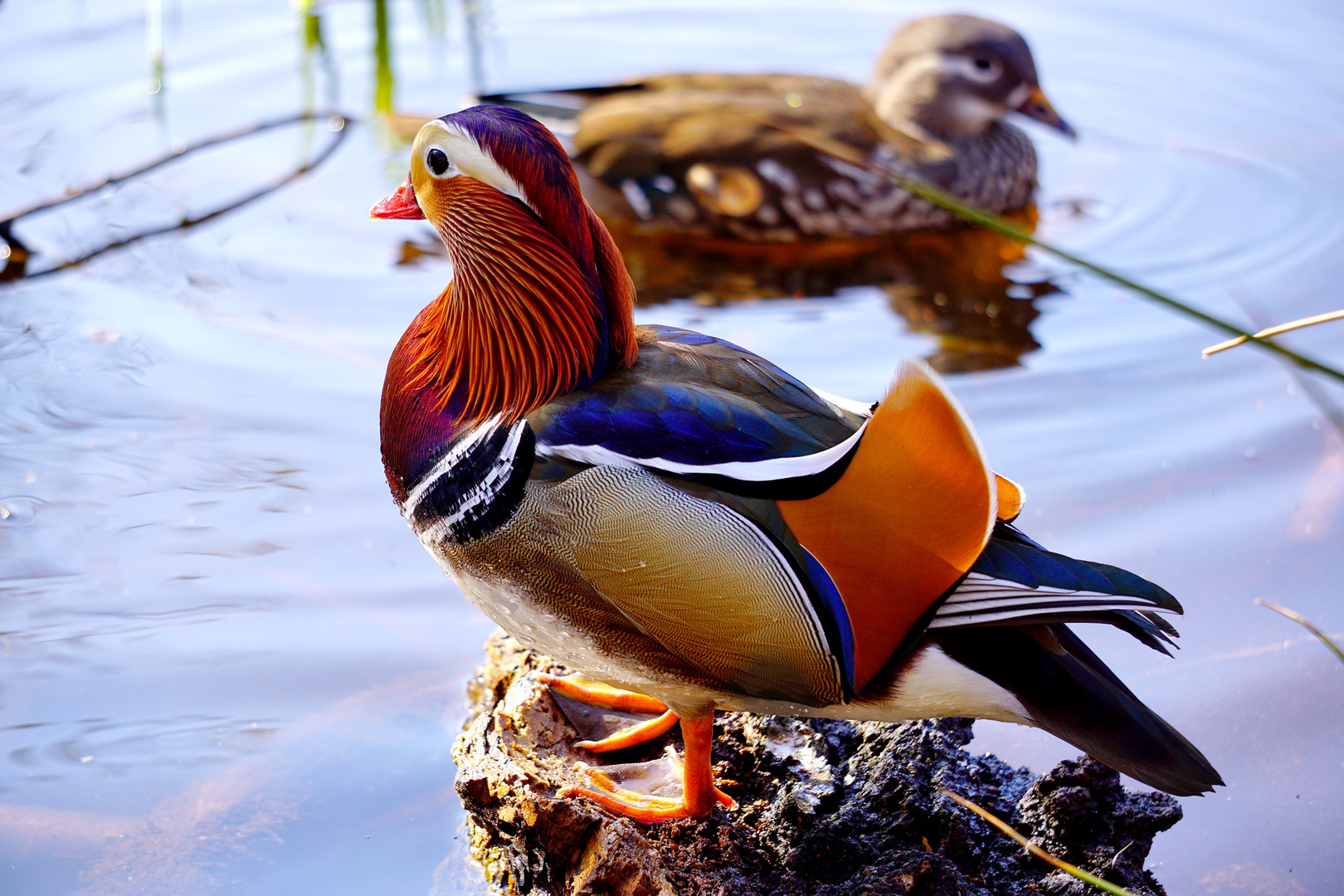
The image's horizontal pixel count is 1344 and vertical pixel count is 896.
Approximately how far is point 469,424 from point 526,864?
84 cm

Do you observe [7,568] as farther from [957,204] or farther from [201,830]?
[957,204]

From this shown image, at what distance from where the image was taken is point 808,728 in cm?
259

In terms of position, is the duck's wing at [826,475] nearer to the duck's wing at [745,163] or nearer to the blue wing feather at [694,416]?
the blue wing feather at [694,416]

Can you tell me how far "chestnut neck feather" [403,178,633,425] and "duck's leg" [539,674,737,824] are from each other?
Result: 0.68m

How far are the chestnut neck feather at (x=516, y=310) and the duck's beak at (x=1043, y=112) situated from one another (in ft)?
12.2

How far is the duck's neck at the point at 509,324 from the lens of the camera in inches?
86.2

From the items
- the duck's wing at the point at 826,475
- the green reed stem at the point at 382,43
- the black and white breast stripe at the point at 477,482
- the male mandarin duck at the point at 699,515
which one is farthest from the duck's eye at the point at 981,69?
the black and white breast stripe at the point at 477,482

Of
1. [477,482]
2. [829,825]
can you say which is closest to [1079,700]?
[829,825]

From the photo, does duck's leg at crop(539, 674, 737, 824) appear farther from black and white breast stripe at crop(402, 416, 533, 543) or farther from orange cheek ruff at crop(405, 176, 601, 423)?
orange cheek ruff at crop(405, 176, 601, 423)

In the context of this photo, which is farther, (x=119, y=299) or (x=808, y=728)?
(x=119, y=299)

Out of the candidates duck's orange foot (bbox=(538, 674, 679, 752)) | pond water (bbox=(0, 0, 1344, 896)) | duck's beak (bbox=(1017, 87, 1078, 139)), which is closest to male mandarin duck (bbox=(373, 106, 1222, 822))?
duck's orange foot (bbox=(538, 674, 679, 752))

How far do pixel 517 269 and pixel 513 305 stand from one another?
65 mm

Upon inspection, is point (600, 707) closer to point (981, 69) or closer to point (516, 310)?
point (516, 310)

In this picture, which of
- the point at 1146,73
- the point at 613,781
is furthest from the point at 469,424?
the point at 1146,73
